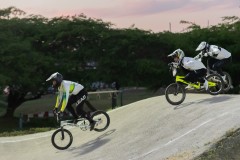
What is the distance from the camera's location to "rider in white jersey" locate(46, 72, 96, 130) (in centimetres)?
1145

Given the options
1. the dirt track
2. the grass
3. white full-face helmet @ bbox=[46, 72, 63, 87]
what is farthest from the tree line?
the grass

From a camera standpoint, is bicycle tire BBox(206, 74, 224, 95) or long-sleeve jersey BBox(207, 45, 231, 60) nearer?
bicycle tire BBox(206, 74, 224, 95)

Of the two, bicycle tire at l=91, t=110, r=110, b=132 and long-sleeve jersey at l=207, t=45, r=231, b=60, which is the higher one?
long-sleeve jersey at l=207, t=45, r=231, b=60

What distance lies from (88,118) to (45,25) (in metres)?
18.7

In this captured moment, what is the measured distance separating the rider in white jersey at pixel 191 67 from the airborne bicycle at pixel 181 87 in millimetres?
113

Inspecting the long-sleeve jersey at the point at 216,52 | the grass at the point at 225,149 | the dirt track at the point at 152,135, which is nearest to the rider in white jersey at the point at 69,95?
the dirt track at the point at 152,135

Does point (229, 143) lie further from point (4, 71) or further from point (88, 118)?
point (4, 71)

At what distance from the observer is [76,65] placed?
27.3 metres

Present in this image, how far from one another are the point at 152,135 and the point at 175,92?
2135 millimetres

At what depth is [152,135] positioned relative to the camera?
10680 millimetres

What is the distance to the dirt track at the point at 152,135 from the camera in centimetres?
879

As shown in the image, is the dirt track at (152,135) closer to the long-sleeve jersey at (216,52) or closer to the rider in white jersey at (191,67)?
the rider in white jersey at (191,67)

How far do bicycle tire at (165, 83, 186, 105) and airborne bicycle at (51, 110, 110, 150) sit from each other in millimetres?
1852

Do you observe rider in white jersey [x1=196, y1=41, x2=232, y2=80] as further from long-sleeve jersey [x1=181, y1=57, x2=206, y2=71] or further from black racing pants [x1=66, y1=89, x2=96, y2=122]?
black racing pants [x1=66, y1=89, x2=96, y2=122]
